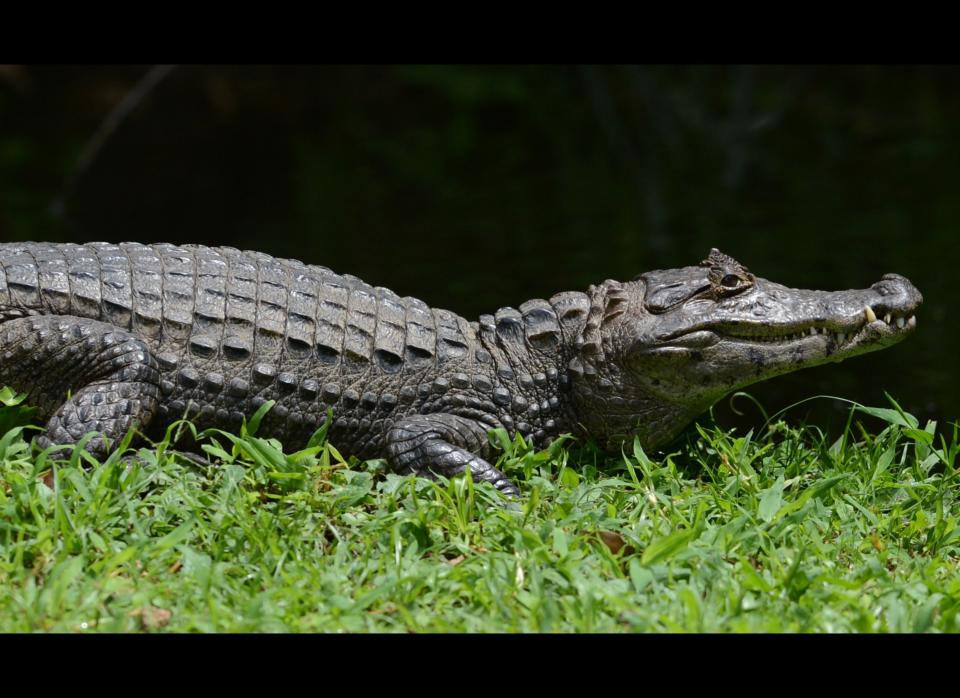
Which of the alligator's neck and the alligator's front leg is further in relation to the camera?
the alligator's neck

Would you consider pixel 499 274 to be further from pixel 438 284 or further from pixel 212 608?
pixel 212 608

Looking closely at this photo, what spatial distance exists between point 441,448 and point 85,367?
56.1 inches

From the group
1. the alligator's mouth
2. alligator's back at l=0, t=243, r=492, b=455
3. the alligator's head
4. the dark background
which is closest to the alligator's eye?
the alligator's head

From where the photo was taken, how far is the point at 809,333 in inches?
195

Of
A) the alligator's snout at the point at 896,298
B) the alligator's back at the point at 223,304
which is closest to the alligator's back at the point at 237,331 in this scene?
the alligator's back at the point at 223,304

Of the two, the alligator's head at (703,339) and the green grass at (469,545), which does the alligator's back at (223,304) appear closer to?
the green grass at (469,545)

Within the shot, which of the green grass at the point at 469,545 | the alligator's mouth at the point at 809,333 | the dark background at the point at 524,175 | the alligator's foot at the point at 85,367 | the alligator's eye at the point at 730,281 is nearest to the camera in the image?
the green grass at the point at 469,545

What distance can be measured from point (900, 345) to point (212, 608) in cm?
630

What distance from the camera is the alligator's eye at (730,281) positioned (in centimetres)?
502

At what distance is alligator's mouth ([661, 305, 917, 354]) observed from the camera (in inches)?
193

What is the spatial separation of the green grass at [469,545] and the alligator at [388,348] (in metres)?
0.23

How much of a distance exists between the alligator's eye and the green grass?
0.70 m

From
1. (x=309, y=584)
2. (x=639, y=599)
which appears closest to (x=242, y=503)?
(x=309, y=584)

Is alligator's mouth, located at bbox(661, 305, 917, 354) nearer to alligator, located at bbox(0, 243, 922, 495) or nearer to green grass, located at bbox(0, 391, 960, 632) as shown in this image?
alligator, located at bbox(0, 243, 922, 495)
